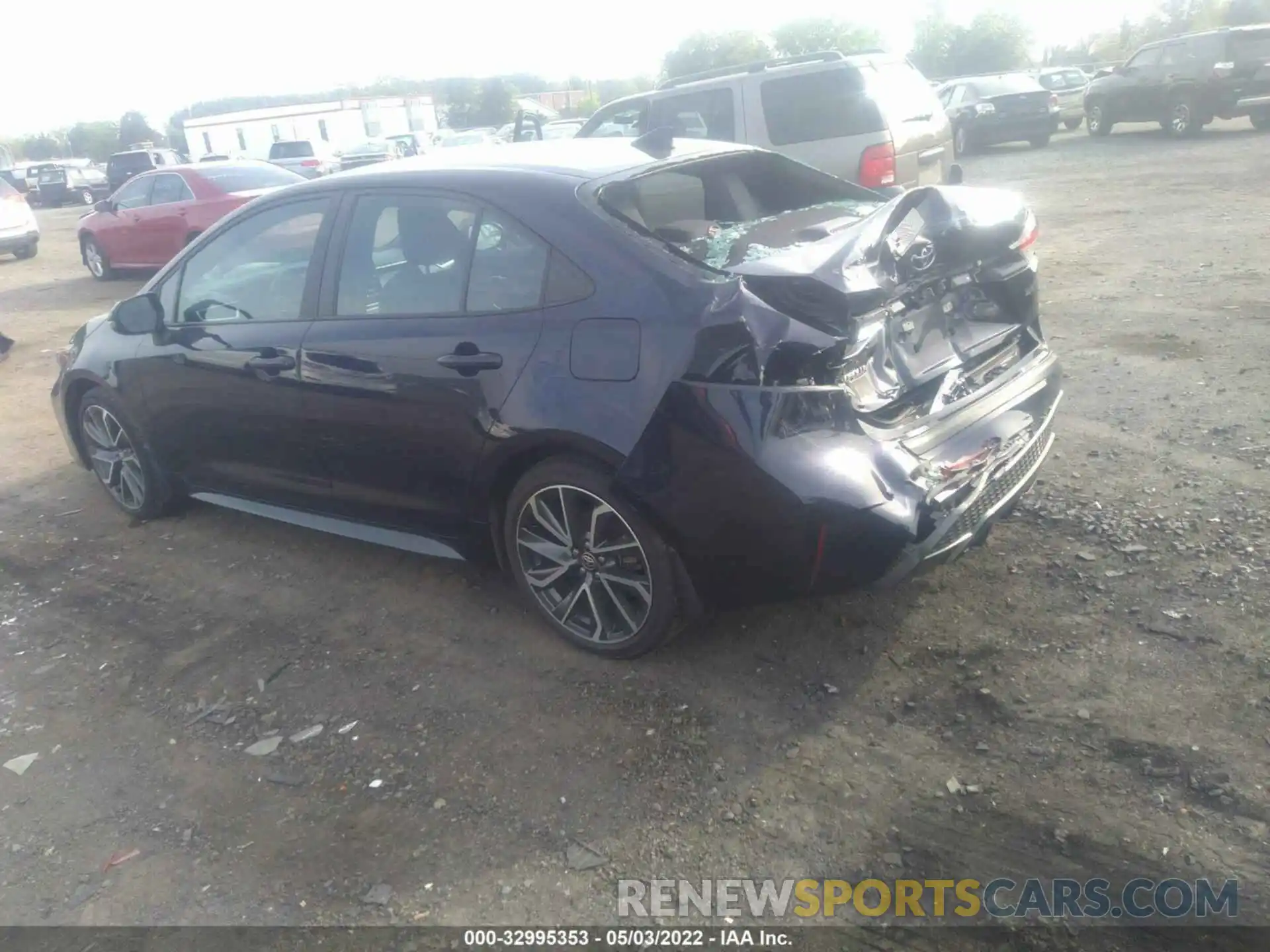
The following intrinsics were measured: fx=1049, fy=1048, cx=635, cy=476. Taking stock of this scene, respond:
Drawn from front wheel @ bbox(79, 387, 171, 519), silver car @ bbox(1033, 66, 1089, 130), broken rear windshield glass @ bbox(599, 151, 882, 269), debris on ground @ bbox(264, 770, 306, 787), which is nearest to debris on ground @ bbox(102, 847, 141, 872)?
debris on ground @ bbox(264, 770, 306, 787)

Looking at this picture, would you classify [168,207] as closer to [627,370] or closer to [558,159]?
[558,159]

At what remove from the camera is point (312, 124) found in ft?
175

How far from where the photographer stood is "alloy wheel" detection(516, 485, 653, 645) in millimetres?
3557

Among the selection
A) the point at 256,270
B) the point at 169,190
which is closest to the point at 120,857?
the point at 256,270

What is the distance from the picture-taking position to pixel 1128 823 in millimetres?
2729

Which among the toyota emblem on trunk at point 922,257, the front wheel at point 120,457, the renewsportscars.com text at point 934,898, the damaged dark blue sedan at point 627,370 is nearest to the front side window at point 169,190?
the front wheel at point 120,457

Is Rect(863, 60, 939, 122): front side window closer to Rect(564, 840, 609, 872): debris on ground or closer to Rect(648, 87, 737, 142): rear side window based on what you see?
Rect(648, 87, 737, 142): rear side window

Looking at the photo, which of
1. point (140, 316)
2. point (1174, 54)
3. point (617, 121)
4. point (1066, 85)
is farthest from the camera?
point (1066, 85)

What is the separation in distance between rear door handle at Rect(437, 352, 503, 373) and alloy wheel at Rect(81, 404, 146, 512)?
2414mm

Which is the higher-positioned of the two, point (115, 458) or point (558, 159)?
point (558, 159)

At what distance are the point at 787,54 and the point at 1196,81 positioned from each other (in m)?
21.5

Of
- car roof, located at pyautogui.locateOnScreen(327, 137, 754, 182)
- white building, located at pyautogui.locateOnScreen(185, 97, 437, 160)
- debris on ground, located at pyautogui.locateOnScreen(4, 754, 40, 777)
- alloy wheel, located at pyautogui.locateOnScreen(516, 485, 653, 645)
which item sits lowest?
debris on ground, located at pyautogui.locateOnScreen(4, 754, 40, 777)

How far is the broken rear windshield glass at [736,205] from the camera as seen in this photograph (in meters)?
3.62

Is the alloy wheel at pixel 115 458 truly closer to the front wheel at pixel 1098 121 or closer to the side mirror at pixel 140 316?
the side mirror at pixel 140 316
